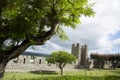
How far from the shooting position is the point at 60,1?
13.6m

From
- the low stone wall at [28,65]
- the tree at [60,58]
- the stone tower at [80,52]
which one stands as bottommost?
the low stone wall at [28,65]

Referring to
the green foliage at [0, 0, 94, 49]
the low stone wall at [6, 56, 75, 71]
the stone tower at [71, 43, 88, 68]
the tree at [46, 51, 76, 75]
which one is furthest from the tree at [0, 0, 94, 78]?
the stone tower at [71, 43, 88, 68]

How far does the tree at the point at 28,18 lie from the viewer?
13.8 metres

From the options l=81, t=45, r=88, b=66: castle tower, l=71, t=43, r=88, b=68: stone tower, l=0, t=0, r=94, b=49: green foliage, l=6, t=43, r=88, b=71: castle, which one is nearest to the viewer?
l=0, t=0, r=94, b=49: green foliage

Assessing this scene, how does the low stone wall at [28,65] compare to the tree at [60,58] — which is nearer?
the low stone wall at [28,65]

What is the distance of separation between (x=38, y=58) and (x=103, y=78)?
89.0 feet

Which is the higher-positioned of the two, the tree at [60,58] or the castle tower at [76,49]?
the castle tower at [76,49]

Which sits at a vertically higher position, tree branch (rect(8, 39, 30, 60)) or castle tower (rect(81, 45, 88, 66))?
castle tower (rect(81, 45, 88, 66))

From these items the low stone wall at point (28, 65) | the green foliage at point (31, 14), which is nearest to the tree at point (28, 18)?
the green foliage at point (31, 14)

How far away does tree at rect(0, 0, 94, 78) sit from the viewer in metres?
13.8

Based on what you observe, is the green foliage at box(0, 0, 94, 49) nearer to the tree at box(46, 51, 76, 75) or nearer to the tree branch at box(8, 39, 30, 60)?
the tree branch at box(8, 39, 30, 60)

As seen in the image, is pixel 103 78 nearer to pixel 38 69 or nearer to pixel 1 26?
pixel 1 26

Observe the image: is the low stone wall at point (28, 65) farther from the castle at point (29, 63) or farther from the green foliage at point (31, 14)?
the green foliage at point (31, 14)

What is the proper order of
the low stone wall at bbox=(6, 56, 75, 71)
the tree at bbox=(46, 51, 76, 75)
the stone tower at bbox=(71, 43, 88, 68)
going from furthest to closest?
the stone tower at bbox=(71, 43, 88, 68) < the tree at bbox=(46, 51, 76, 75) < the low stone wall at bbox=(6, 56, 75, 71)
